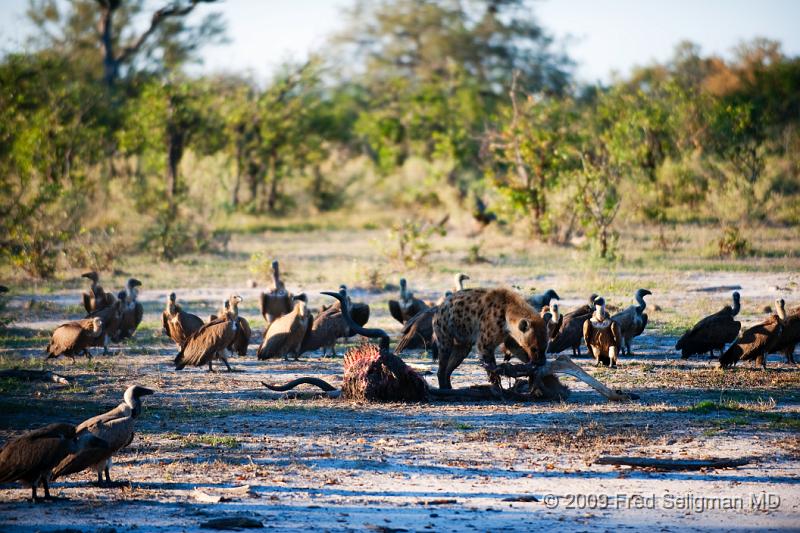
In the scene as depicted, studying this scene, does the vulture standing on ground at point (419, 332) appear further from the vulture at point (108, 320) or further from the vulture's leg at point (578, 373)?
the vulture at point (108, 320)

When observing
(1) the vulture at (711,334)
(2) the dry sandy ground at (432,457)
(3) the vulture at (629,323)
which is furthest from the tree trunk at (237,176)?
(1) the vulture at (711,334)

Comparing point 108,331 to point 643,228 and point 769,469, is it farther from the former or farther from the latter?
point 643,228

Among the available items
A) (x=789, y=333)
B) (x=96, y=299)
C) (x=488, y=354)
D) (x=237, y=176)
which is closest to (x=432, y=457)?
(x=488, y=354)

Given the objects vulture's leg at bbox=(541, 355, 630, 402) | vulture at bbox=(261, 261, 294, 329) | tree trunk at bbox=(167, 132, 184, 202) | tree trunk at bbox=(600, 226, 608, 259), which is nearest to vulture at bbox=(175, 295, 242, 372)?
vulture at bbox=(261, 261, 294, 329)

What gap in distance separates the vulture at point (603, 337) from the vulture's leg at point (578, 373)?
2.00 meters

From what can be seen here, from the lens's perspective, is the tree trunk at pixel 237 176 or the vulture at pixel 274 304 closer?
the vulture at pixel 274 304

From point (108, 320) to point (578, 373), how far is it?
6.53 metres

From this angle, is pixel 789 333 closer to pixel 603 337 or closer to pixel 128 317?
pixel 603 337

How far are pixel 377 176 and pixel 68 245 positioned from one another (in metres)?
19.9

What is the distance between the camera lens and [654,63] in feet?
167

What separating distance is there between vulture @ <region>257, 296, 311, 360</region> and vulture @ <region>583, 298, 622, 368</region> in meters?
3.37

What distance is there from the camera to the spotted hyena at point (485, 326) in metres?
9.15

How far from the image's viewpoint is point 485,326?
31.3 ft

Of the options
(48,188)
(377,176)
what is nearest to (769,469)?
(48,188)
